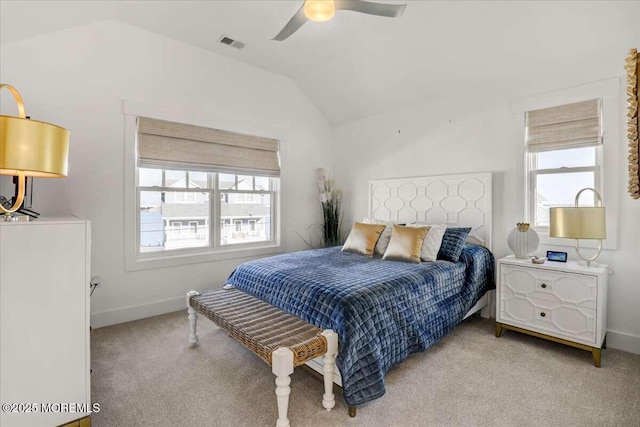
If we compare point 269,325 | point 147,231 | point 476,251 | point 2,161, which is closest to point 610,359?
point 476,251

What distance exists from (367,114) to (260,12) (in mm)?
2166

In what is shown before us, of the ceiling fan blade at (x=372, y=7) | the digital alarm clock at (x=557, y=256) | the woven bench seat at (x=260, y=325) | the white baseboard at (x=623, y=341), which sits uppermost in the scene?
the ceiling fan blade at (x=372, y=7)

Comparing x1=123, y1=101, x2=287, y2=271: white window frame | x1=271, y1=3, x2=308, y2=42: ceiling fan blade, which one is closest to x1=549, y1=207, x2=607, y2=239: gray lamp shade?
x1=271, y1=3, x2=308, y2=42: ceiling fan blade

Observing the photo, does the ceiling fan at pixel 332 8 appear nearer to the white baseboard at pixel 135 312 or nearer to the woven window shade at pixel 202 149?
the woven window shade at pixel 202 149

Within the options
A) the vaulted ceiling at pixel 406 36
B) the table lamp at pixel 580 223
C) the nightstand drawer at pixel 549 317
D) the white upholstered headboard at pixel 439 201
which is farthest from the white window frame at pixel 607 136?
the nightstand drawer at pixel 549 317

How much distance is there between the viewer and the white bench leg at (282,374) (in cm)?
165

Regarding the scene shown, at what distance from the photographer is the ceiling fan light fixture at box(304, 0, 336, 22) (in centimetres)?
191

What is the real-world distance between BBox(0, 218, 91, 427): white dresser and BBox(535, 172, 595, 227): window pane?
3834 millimetres

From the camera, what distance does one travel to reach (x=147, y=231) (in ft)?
11.6

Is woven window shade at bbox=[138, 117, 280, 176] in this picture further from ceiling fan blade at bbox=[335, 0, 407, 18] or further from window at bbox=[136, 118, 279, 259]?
ceiling fan blade at bbox=[335, 0, 407, 18]

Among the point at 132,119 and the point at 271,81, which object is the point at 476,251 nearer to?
the point at 271,81

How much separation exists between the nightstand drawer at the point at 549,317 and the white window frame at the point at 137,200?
2890mm

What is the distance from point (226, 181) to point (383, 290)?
274cm

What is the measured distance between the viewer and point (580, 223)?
8.18 ft
